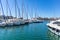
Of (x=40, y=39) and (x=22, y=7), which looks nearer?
(x=40, y=39)

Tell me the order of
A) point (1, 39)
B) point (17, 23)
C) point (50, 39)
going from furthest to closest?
point (17, 23) → point (1, 39) → point (50, 39)

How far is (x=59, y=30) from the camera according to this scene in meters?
21.6

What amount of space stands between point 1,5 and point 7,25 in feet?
27.2

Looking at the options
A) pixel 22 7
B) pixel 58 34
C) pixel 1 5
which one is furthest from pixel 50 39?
pixel 22 7

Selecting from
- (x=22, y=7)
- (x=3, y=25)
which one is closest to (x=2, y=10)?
(x=3, y=25)

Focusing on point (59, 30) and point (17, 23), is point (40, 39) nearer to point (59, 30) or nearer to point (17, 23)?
point (59, 30)

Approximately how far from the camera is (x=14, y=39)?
20609mm

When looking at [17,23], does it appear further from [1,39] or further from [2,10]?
[1,39]

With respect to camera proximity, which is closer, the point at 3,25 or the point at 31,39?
the point at 31,39

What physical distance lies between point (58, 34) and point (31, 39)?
17.3ft

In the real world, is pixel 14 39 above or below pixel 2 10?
below

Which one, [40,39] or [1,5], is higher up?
[1,5]

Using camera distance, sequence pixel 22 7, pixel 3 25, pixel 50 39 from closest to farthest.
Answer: pixel 50 39
pixel 3 25
pixel 22 7

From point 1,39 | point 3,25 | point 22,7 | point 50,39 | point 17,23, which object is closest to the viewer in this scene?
point 50,39
